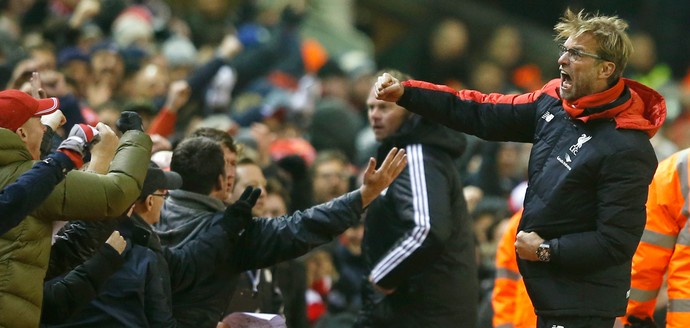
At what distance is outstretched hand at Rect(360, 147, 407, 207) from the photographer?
6.25 metres

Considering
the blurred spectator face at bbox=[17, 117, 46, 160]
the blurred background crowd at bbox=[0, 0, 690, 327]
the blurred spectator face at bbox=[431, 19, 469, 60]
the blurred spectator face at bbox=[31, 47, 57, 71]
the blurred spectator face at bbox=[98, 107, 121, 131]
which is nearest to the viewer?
the blurred spectator face at bbox=[17, 117, 46, 160]

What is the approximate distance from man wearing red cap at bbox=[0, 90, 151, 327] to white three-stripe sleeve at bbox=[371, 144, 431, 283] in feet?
6.70

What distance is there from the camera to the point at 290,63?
50.1 ft

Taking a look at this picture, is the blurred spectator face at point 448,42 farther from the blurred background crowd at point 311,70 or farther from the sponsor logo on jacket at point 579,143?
the sponsor logo on jacket at point 579,143

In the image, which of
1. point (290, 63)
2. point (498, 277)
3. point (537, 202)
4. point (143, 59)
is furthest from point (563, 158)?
point (290, 63)

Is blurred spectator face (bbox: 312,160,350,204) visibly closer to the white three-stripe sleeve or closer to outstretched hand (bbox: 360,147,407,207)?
the white three-stripe sleeve

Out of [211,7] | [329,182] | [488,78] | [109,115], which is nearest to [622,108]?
[109,115]

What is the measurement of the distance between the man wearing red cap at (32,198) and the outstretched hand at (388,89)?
1197mm

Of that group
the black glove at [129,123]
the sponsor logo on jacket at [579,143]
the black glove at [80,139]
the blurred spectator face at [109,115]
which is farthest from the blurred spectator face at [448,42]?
the black glove at [80,139]

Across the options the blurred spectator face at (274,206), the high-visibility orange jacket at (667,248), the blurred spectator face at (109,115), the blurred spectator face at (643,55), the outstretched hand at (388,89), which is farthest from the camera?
the blurred spectator face at (643,55)

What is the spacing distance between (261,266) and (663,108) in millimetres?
1964

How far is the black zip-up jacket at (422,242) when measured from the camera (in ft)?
23.2

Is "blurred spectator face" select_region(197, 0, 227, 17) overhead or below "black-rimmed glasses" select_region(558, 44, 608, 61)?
overhead

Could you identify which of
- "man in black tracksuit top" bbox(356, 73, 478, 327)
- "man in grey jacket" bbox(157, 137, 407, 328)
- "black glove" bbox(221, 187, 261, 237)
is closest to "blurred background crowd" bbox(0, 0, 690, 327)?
"man in grey jacket" bbox(157, 137, 407, 328)
